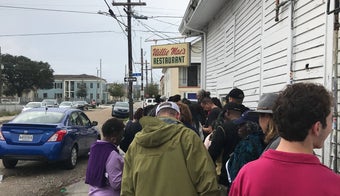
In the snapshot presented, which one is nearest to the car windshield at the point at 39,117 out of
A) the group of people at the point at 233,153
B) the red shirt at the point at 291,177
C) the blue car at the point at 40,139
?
the blue car at the point at 40,139

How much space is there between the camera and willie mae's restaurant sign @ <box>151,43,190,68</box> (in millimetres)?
17719

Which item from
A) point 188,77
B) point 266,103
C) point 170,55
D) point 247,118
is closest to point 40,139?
point 247,118

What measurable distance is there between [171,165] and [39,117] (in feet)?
28.0

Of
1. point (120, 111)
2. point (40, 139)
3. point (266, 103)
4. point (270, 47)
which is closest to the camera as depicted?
point (266, 103)

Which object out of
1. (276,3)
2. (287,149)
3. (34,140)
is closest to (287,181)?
(287,149)

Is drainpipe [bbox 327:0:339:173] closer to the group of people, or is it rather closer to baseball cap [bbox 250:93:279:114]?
the group of people

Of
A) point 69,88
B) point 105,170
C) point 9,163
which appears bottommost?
point 9,163

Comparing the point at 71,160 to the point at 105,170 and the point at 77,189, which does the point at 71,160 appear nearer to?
the point at 77,189

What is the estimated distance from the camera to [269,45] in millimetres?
7438

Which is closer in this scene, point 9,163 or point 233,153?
point 233,153

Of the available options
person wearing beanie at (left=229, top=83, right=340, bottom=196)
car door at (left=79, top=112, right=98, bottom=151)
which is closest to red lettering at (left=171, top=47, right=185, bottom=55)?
car door at (left=79, top=112, right=98, bottom=151)

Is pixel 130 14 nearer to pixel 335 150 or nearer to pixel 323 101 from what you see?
pixel 335 150

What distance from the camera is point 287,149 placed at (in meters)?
1.86

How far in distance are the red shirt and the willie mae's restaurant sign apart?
624 inches
